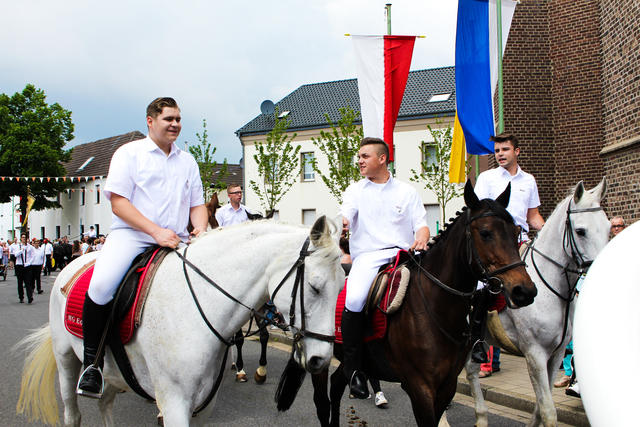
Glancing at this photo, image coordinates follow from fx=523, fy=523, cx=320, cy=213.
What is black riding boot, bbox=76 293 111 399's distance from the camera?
10.7 ft

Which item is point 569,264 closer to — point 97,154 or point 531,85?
point 531,85

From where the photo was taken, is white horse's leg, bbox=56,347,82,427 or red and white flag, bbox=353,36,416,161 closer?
white horse's leg, bbox=56,347,82,427

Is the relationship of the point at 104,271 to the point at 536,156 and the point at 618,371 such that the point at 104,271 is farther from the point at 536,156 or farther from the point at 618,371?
the point at 536,156

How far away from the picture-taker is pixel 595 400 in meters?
2.05

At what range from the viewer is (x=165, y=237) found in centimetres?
332

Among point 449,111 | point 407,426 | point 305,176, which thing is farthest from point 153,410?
point 305,176

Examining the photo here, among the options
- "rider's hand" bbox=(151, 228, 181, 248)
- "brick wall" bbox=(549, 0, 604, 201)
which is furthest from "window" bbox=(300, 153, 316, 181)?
"rider's hand" bbox=(151, 228, 181, 248)

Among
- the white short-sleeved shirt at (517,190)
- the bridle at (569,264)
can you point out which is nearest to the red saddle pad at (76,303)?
the bridle at (569,264)

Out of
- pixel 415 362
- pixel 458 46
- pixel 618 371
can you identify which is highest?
pixel 458 46

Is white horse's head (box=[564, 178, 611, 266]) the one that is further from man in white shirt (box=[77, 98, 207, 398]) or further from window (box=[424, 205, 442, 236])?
window (box=[424, 205, 442, 236])

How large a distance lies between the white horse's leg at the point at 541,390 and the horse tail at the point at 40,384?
407 cm

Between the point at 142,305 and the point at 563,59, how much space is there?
46.9 ft

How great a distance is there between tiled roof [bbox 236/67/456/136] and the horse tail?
95.1 ft

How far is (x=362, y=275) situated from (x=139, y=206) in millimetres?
1821
